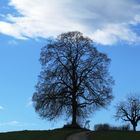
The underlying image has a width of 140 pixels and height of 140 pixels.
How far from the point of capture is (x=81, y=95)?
89125mm

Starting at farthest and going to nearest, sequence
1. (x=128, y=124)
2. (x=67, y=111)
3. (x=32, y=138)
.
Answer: (x=128, y=124), (x=67, y=111), (x=32, y=138)

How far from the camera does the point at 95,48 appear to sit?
304ft

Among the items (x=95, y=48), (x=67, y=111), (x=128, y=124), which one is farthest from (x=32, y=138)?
(x=128, y=124)

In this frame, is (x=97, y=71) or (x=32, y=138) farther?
(x=97, y=71)

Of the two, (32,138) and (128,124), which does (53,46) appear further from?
(32,138)

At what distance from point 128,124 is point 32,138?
50199 millimetres

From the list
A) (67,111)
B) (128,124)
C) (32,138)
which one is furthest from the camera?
(128,124)

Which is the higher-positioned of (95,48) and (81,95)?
(95,48)

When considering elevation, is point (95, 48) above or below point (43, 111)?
above

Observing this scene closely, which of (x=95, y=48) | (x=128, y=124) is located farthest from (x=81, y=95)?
(x=128, y=124)

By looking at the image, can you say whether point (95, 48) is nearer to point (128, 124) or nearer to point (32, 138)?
point (128, 124)

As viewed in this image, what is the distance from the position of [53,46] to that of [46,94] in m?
8.87

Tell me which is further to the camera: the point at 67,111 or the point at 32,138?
the point at 67,111

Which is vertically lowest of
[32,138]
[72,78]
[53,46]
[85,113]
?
[32,138]
